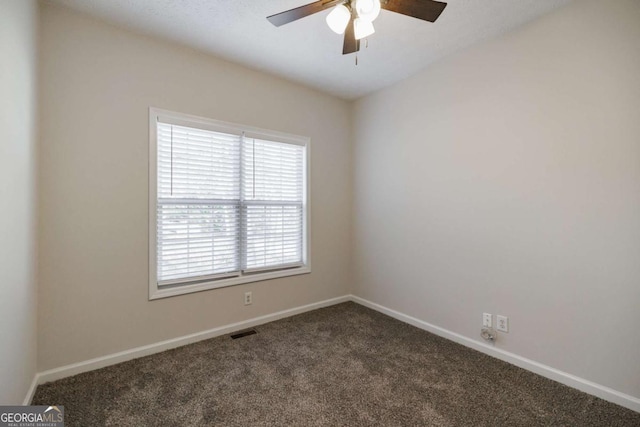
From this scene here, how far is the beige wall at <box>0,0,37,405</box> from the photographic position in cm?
137

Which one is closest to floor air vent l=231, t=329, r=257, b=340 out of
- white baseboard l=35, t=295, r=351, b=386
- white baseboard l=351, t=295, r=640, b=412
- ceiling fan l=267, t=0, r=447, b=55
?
white baseboard l=35, t=295, r=351, b=386

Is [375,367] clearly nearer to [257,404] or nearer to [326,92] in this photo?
[257,404]

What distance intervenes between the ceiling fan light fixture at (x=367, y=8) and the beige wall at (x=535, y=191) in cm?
144

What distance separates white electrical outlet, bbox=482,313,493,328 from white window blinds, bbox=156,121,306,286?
1911mm

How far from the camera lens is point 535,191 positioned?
2139 mm

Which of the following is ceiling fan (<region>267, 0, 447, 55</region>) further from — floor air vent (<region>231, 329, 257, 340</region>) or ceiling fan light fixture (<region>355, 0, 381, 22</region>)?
floor air vent (<region>231, 329, 257, 340</region>)

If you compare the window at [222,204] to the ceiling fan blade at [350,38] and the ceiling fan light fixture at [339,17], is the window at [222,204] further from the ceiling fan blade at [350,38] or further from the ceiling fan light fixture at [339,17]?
the ceiling fan light fixture at [339,17]

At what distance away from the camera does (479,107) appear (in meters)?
2.47

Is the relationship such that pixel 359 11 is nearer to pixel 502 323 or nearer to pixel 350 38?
pixel 350 38

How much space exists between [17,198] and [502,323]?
3.40m

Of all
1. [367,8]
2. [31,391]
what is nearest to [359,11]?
[367,8]

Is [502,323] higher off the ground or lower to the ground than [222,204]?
lower

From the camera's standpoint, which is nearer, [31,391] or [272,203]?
[31,391]

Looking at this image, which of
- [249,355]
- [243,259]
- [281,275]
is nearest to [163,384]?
[249,355]
